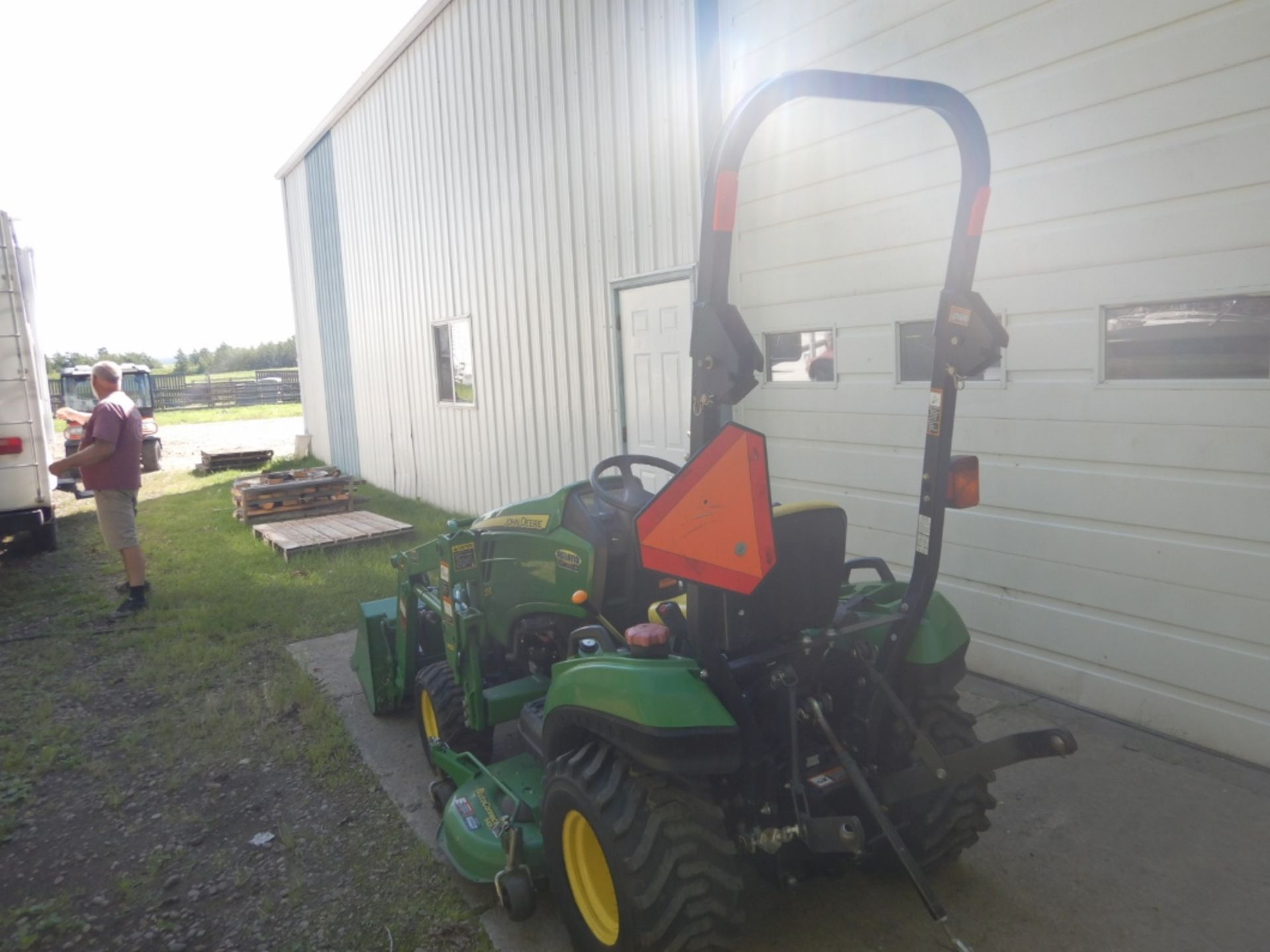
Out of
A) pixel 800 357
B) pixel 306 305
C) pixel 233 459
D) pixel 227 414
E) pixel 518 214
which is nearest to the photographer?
pixel 800 357

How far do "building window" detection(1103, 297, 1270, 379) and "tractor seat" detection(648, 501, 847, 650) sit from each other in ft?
7.65

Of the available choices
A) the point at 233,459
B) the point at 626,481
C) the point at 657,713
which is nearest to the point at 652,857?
the point at 657,713

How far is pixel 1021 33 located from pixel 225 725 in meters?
5.54

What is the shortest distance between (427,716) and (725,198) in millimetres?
3064

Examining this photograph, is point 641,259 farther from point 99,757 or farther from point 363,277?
point 363,277

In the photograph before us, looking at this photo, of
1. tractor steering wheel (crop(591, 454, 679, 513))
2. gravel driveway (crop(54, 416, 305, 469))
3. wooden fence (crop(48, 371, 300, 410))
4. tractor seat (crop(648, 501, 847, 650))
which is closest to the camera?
tractor seat (crop(648, 501, 847, 650))

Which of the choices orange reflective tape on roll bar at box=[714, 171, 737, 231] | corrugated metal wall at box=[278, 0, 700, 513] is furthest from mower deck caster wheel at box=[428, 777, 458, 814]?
corrugated metal wall at box=[278, 0, 700, 513]

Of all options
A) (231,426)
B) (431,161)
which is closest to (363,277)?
(431,161)

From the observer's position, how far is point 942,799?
3027 millimetres

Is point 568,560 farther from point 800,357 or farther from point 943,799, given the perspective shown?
point 800,357

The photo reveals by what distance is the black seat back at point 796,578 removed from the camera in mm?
2670

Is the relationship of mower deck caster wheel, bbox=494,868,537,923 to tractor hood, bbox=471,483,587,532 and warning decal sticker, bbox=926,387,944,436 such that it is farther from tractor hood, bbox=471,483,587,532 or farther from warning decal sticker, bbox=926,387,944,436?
warning decal sticker, bbox=926,387,944,436

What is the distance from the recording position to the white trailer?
8.49 meters

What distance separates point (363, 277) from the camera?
14.2 meters
